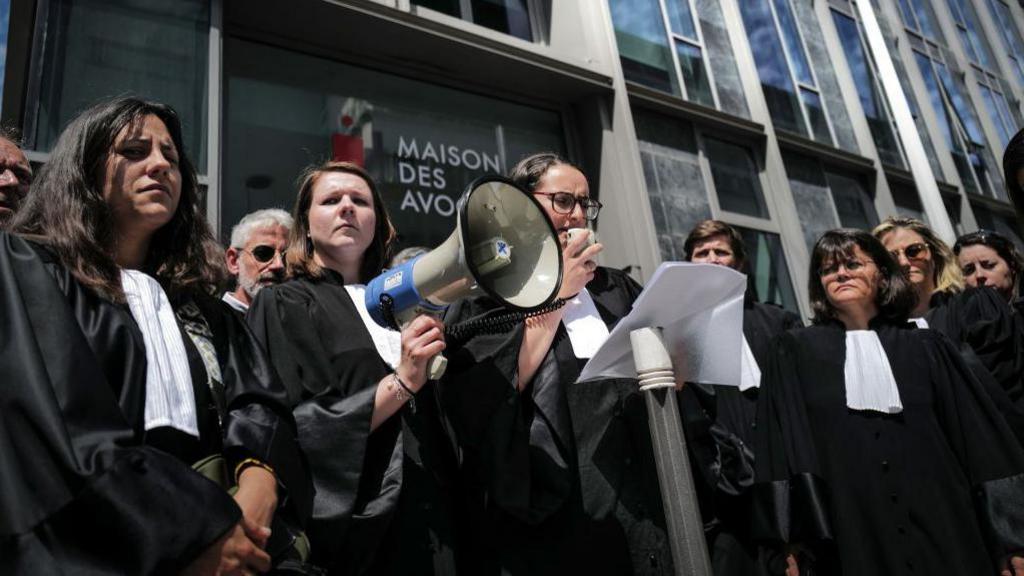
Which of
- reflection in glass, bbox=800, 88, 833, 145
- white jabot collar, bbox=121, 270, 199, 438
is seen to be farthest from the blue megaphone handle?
reflection in glass, bbox=800, 88, 833, 145

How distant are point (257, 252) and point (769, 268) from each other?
5.46 m

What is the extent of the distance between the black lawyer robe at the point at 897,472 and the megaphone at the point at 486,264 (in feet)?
4.99

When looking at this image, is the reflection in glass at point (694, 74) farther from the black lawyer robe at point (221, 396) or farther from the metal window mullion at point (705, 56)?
the black lawyer robe at point (221, 396)

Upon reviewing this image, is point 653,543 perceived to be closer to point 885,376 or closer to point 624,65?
point 885,376

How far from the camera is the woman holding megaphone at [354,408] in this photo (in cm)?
186

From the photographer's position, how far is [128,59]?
4.37m

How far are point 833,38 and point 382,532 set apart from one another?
32.5 ft

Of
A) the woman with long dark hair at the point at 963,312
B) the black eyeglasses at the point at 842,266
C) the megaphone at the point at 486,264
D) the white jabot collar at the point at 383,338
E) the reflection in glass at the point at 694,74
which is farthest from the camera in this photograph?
the reflection in glass at the point at 694,74

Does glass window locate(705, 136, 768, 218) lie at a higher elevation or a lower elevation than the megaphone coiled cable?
higher

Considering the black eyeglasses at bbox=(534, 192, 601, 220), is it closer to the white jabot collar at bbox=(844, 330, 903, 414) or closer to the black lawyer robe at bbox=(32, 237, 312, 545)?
the black lawyer robe at bbox=(32, 237, 312, 545)

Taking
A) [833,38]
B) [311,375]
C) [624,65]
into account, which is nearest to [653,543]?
[311,375]

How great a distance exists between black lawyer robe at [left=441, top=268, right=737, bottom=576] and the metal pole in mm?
622

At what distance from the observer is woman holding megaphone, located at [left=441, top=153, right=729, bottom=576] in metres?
2.03

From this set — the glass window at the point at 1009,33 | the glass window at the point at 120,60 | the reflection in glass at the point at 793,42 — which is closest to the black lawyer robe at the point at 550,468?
the glass window at the point at 120,60
